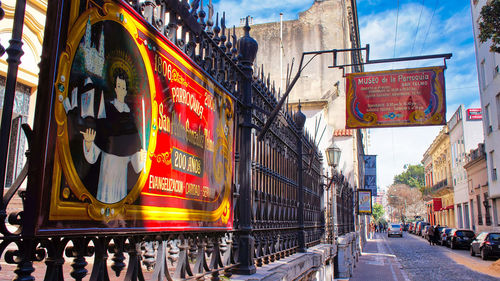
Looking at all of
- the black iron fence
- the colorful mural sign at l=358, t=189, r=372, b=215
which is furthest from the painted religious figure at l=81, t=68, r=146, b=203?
the colorful mural sign at l=358, t=189, r=372, b=215

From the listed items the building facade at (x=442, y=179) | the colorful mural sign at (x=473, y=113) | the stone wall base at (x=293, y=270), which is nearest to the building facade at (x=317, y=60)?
the stone wall base at (x=293, y=270)

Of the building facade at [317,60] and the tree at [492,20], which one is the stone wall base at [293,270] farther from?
the building facade at [317,60]

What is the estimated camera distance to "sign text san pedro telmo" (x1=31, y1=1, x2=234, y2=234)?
2068 millimetres

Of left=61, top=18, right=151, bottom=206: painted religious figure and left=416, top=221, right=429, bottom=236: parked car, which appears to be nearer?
left=61, top=18, right=151, bottom=206: painted religious figure

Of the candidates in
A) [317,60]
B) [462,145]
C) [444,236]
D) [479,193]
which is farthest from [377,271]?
[462,145]

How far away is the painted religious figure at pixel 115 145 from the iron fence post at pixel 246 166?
2306 mm

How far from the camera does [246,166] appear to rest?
492cm

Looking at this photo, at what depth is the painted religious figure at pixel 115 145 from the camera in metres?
2.29

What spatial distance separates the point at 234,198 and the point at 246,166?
1.60 ft

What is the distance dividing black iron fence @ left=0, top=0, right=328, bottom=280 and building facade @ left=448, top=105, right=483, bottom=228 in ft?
132

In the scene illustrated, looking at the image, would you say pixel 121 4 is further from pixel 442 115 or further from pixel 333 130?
pixel 333 130

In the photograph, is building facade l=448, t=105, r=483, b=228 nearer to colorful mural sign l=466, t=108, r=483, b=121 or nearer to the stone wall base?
colorful mural sign l=466, t=108, r=483, b=121

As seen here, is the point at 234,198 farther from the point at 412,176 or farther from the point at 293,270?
the point at 412,176

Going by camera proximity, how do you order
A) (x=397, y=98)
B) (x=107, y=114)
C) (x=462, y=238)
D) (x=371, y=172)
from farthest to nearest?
(x=371, y=172)
(x=462, y=238)
(x=397, y=98)
(x=107, y=114)
